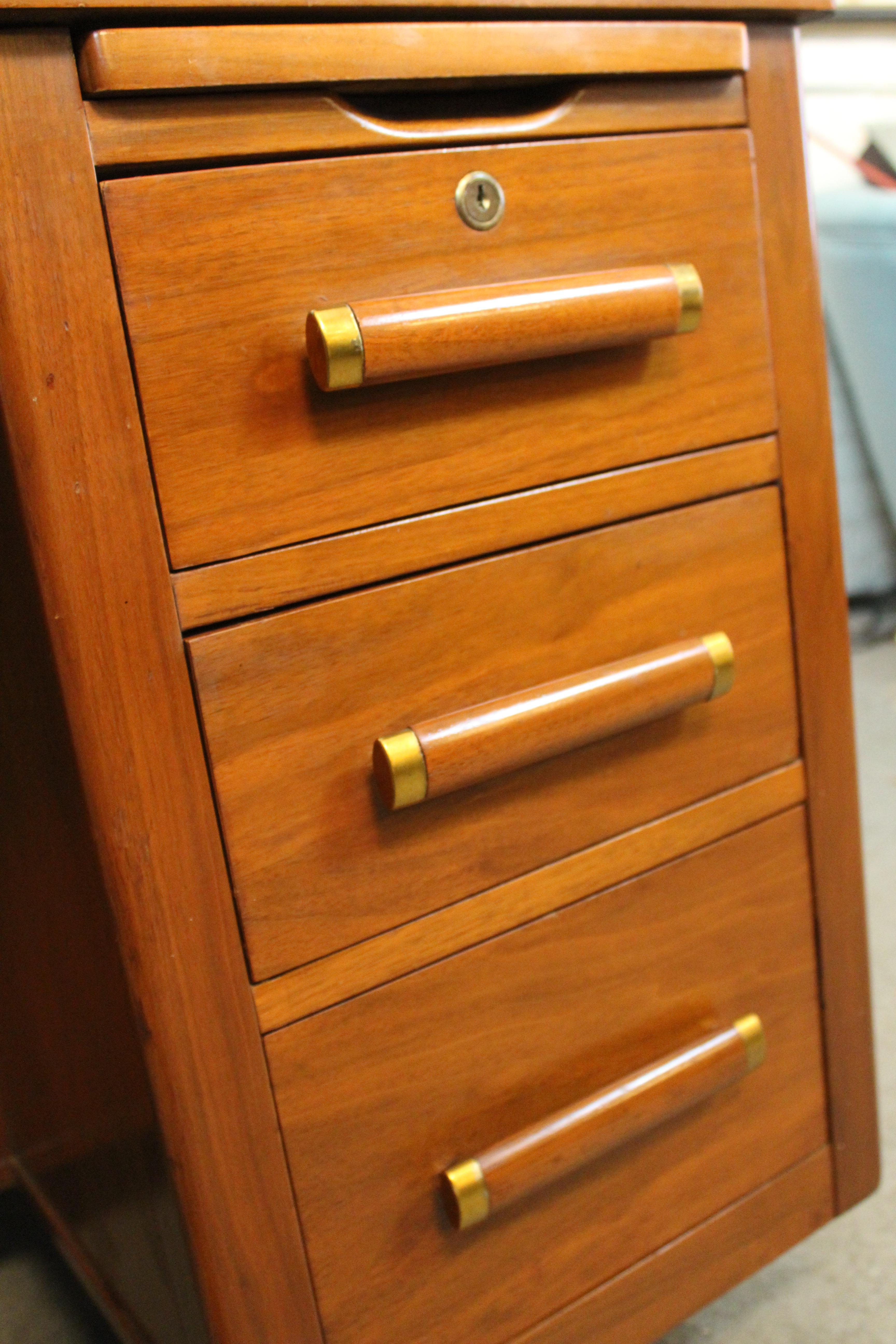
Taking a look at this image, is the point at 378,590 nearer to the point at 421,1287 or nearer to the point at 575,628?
the point at 575,628

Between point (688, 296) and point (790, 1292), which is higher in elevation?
point (688, 296)

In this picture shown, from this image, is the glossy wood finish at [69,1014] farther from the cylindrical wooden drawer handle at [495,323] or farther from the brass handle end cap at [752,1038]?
the brass handle end cap at [752,1038]

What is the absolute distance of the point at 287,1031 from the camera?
501mm

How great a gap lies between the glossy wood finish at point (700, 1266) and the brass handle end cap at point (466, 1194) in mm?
103

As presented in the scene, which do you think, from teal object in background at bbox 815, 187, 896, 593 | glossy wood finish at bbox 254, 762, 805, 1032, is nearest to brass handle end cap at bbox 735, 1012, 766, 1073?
glossy wood finish at bbox 254, 762, 805, 1032

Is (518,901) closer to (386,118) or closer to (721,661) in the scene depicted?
(721,661)

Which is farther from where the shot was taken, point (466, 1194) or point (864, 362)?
point (864, 362)

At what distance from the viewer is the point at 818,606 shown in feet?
2.18

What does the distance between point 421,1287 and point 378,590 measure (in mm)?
327

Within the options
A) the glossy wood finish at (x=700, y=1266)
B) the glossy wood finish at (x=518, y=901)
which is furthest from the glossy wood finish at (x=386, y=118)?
the glossy wood finish at (x=700, y=1266)

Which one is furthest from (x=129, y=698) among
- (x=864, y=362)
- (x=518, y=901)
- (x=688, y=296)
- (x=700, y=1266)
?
(x=864, y=362)

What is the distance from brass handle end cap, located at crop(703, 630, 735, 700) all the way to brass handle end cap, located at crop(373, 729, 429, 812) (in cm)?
17

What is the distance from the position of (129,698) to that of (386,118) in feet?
0.89

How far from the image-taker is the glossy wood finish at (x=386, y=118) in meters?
0.42
